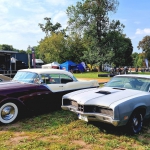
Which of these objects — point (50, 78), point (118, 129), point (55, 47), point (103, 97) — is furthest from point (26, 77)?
point (55, 47)

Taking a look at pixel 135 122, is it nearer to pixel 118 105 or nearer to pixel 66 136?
pixel 118 105

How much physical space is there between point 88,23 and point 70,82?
114 ft

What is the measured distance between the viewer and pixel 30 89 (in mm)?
5566

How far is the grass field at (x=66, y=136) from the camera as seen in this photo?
12.3ft

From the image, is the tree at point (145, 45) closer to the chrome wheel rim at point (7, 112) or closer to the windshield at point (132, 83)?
the windshield at point (132, 83)

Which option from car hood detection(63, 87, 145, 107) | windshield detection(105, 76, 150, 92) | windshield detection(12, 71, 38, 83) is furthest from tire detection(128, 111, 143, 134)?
windshield detection(12, 71, 38, 83)

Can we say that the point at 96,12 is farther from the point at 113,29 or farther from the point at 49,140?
the point at 49,140

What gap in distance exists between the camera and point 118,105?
3.93 m

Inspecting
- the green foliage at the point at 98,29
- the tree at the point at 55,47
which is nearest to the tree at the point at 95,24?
the green foliage at the point at 98,29

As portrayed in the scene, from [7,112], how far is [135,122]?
131 inches

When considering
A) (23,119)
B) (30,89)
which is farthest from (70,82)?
(23,119)

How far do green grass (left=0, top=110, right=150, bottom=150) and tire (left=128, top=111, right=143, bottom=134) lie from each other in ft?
0.41

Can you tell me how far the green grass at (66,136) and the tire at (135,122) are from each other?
13 centimetres

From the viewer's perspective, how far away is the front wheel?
426cm
